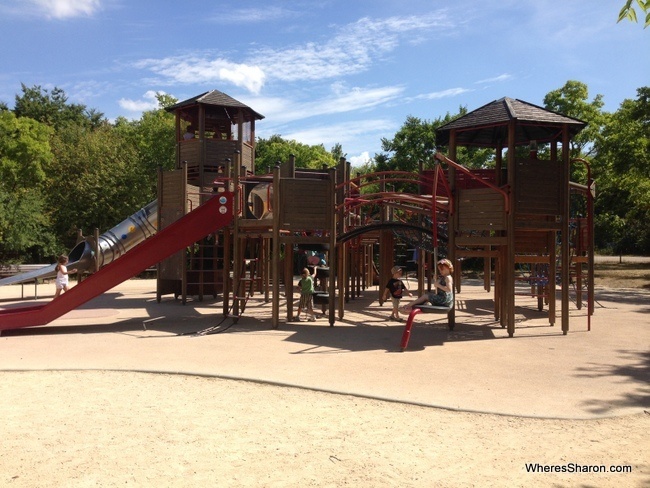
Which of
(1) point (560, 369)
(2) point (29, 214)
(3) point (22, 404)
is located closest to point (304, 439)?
(3) point (22, 404)

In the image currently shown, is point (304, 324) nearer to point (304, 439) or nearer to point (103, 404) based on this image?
point (103, 404)

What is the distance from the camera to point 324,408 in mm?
6586

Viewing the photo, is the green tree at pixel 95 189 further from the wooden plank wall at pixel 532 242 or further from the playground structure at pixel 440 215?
the wooden plank wall at pixel 532 242

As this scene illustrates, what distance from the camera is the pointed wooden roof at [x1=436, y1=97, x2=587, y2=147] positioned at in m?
12.1

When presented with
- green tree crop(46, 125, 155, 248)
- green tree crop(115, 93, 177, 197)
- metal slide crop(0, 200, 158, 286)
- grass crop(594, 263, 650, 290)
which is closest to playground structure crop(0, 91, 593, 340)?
metal slide crop(0, 200, 158, 286)

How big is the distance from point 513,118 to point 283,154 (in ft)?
139

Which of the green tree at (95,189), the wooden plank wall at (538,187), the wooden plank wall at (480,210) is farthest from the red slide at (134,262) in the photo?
the green tree at (95,189)

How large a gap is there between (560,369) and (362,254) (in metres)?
14.5

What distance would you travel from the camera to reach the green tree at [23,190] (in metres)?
30.5

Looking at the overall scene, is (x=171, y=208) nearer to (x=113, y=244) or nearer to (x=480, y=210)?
(x=113, y=244)

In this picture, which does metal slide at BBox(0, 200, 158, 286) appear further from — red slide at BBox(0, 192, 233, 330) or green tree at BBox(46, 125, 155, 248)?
green tree at BBox(46, 125, 155, 248)

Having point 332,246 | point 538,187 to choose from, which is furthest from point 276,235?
point 538,187

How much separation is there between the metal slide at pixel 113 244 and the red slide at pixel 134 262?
8.08m

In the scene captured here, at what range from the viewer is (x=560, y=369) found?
342 inches
